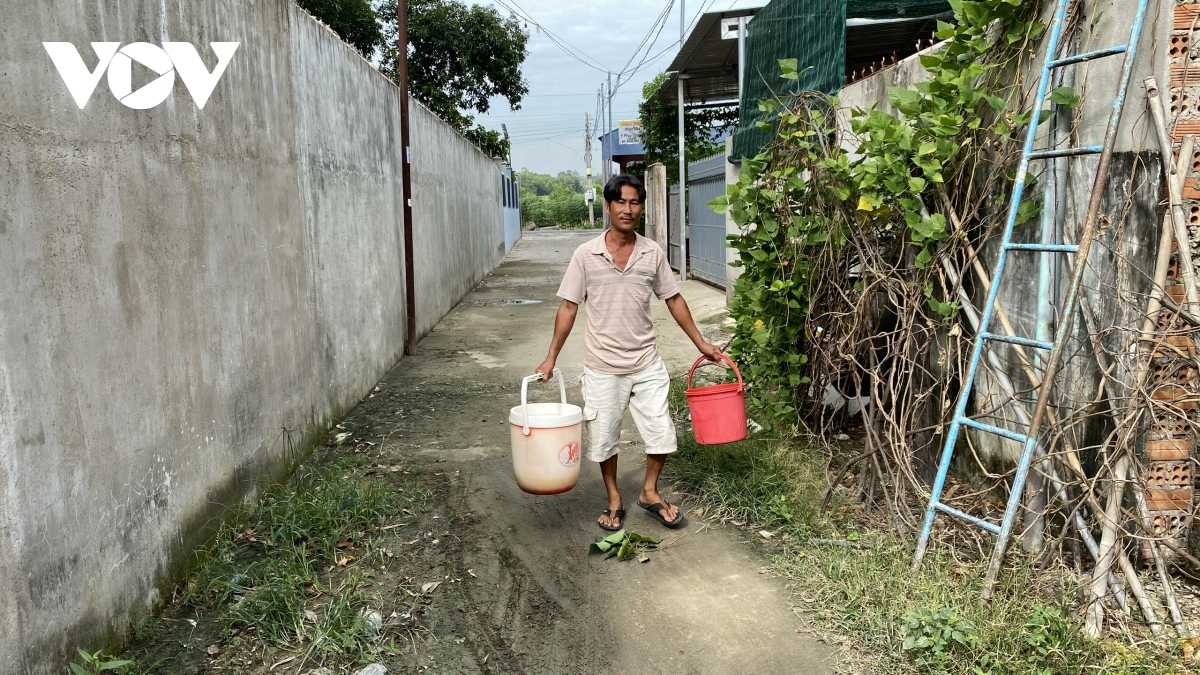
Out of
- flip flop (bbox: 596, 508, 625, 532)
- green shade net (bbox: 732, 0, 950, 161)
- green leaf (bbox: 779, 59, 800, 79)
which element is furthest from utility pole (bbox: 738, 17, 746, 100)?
flip flop (bbox: 596, 508, 625, 532)

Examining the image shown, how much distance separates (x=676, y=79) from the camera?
44.8 ft

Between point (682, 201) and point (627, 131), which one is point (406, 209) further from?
point (627, 131)

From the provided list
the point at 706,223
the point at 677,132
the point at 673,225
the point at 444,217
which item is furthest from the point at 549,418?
the point at 677,132

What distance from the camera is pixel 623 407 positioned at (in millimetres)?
4320

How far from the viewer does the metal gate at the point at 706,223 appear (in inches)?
494

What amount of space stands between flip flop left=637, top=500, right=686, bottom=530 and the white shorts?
296 mm

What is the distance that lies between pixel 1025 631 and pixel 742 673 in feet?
3.20

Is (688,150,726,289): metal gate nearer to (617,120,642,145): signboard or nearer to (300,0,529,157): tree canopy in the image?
(300,0,529,157): tree canopy

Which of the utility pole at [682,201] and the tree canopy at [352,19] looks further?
the tree canopy at [352,19]

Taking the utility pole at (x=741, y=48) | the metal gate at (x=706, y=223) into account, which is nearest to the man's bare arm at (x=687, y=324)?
the utility pole at (x=741, y=48)

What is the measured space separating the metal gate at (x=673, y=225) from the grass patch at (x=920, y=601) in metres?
11.5

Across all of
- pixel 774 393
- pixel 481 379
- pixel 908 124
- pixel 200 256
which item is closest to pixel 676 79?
pixel 481 379

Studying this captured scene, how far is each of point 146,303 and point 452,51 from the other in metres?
19.4

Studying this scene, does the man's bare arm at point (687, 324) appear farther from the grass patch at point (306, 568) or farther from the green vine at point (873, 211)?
the grass patch at point (306, 568)
